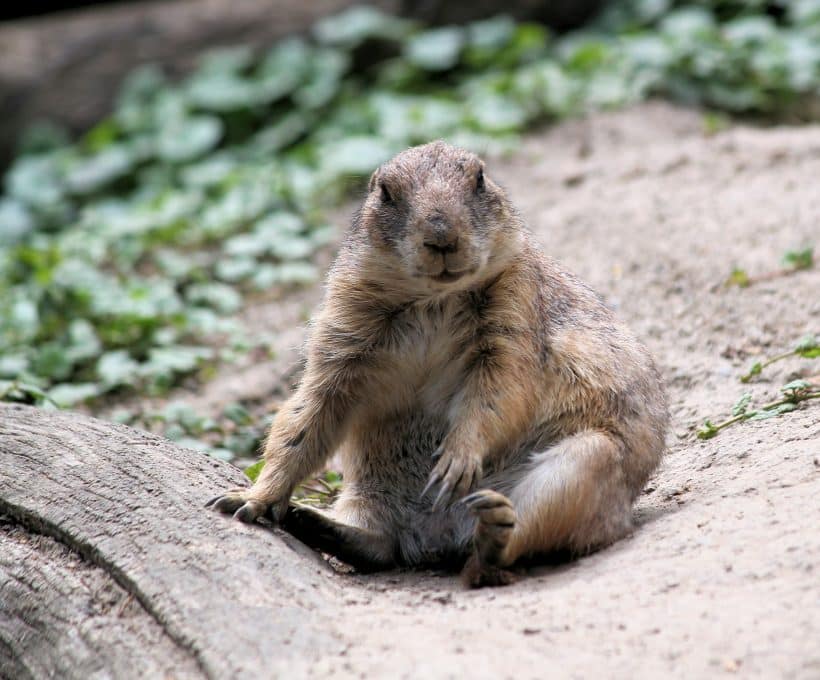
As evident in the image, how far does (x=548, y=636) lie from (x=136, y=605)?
1.42 metres

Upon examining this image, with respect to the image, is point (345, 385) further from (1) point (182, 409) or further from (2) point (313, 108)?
(2) point (313, 108)

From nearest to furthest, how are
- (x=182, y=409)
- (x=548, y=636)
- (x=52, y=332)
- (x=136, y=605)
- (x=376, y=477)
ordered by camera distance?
(x=548, y=636), (x=136, y=605), (x=376, y=477), (x=182, y=409), (x=52, y=332)

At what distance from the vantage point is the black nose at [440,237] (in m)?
4.41

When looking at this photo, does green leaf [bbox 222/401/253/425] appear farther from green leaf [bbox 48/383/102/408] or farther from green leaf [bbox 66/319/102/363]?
green leaf [bbox 66/319/102/363]

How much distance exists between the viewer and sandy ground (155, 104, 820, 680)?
331 cm

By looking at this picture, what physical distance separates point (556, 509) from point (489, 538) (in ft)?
0.97

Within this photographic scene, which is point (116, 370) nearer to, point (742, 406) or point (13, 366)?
point (13, 366)

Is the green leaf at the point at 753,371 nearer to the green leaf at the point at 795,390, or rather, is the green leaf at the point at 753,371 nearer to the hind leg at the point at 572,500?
the green leaf at the point at 795,390

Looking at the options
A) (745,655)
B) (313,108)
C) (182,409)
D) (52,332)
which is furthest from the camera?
(313,108)

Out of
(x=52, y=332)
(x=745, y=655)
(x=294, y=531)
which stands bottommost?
(x=52, y=332)

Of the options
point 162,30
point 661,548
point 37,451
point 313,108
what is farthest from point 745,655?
point 162,30

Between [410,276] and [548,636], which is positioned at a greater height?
[410,276]

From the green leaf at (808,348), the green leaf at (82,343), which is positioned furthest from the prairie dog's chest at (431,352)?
the green leaf at (82,343)

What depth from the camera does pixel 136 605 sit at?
3.90m
